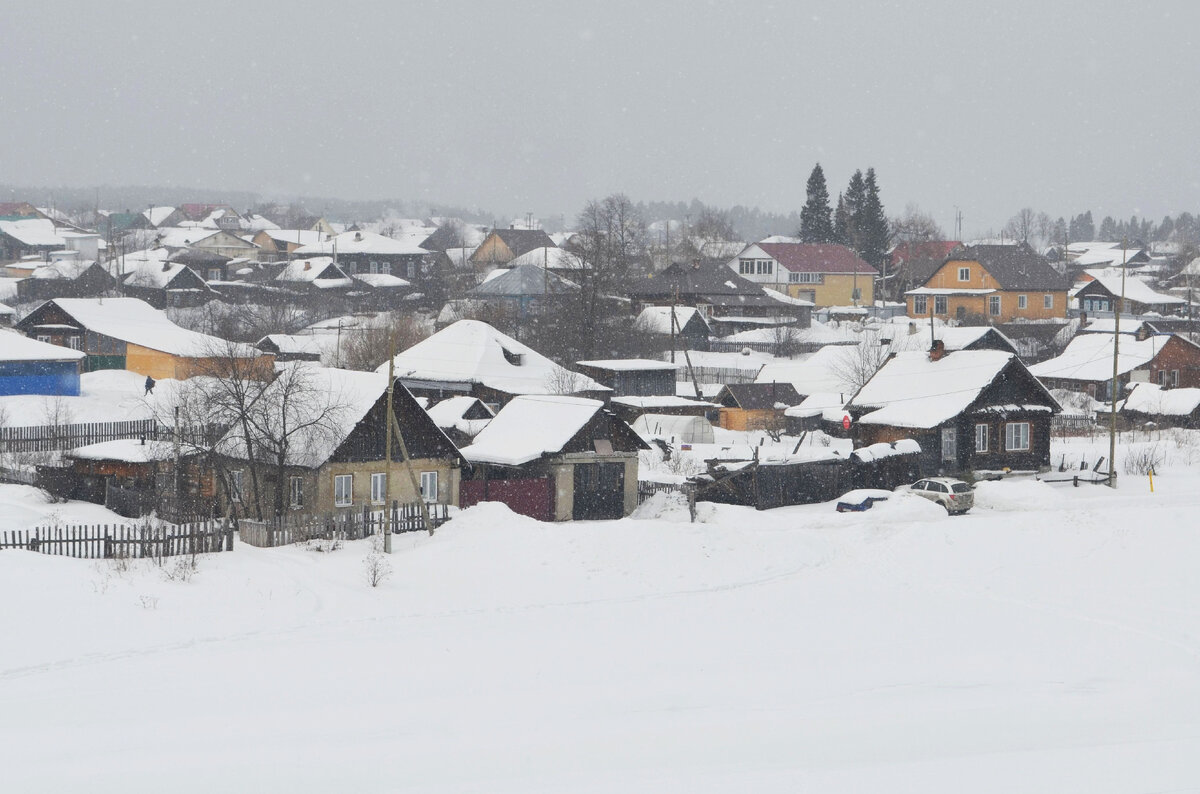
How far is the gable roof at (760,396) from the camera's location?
5741 cm

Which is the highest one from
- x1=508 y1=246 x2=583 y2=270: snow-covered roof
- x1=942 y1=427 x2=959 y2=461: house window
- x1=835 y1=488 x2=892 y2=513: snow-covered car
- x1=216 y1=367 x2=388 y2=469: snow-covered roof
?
x1=508 y1=246 x2=583 y2=270: snow-covered roof

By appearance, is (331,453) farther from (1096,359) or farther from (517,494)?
(1096,359)

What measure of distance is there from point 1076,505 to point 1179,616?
456 inches

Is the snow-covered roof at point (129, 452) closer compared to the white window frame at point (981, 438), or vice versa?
the snow-covered roof at point (129, 452)

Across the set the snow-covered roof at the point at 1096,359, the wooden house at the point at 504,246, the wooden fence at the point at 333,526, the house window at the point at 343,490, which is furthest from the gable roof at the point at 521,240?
the wooden fence at the point at 333,526

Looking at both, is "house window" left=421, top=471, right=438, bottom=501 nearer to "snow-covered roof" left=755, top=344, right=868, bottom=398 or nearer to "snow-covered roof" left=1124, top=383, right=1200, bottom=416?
"snow-covered roof" left=755, top=344, right=868, bottom=398

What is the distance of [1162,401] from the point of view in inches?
2242

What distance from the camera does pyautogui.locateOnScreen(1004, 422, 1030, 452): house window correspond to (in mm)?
42938

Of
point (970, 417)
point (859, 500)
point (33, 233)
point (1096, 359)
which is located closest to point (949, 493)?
point (859, 500)

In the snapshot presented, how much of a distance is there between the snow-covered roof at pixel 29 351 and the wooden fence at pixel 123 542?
27.5 m

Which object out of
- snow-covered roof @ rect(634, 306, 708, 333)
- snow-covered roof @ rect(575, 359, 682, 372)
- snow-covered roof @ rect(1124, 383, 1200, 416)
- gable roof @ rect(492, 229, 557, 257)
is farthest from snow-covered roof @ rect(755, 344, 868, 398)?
gable roof @ rect(492, 229, 557, 257)

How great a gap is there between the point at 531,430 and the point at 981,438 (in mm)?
16483

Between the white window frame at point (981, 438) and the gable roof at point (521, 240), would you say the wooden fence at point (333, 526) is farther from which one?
the gable roof at point (521, 240)

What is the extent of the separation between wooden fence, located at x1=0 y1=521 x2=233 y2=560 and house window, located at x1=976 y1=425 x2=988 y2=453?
86.7 ft
